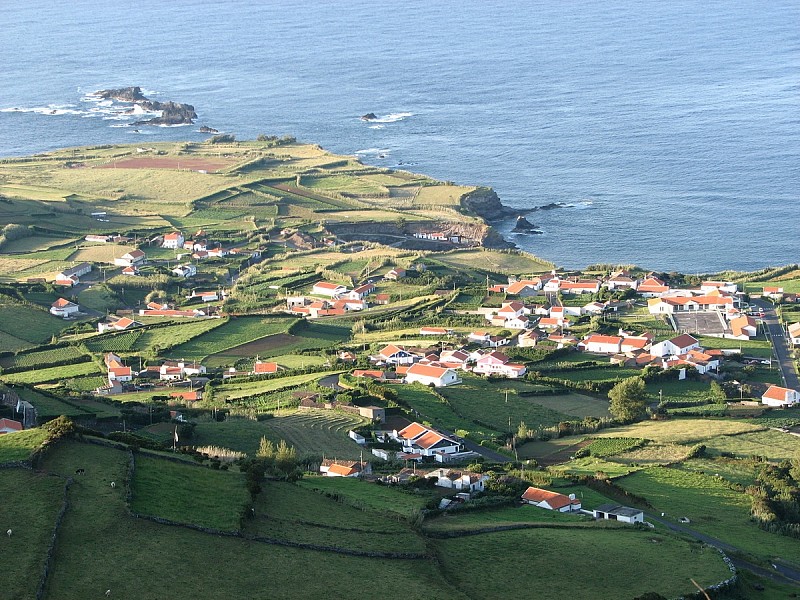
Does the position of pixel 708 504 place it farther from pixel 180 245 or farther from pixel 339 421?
pixel 180 245

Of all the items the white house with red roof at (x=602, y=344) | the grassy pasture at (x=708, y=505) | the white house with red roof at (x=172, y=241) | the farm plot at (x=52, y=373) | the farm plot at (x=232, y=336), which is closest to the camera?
the grassy pasture at (x=708, y=505)

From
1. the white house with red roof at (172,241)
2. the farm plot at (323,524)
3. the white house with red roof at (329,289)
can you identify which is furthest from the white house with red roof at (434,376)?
the white house with red roof at (172,241)

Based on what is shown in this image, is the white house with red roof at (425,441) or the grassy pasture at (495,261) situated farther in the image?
the grassy pasture at (495,261)

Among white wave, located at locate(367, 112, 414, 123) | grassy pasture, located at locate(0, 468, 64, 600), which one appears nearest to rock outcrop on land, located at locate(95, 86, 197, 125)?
white wave, located at locate(367, 112, 414, 123)

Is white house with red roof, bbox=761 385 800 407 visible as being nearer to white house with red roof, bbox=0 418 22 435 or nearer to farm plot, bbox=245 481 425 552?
farm plot, bbox=245 481 425 552

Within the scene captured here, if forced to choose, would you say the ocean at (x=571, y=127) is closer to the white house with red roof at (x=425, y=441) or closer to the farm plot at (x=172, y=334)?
the farm plot at (x=172, y=334)

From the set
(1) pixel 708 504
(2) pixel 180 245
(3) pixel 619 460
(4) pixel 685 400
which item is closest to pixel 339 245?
(2) pixel 180 245

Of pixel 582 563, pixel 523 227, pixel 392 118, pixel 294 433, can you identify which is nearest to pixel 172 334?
pixel 294 433
